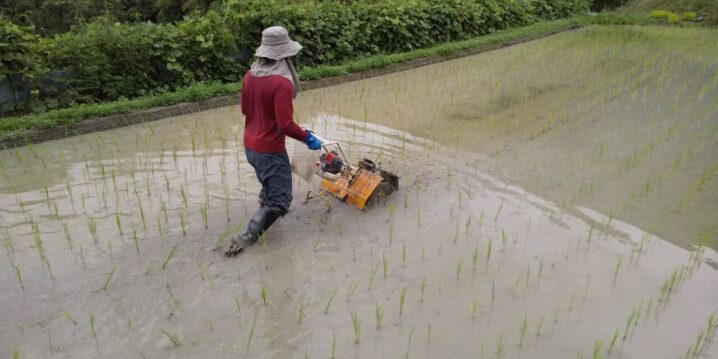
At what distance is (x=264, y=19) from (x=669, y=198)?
6.76m

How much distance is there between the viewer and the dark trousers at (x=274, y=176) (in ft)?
12.6

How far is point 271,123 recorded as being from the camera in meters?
3.73

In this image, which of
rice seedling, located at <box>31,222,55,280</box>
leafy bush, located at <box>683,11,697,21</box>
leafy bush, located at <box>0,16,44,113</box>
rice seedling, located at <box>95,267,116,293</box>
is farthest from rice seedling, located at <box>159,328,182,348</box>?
leafy bush, located at <box>683,11,697,21</box>

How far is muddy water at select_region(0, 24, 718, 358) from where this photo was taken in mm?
2988

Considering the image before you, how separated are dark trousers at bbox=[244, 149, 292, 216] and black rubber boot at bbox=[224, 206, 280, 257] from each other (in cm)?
6

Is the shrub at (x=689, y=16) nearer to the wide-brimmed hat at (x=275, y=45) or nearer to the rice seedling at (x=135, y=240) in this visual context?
the wide-brimmed hat at (x=275, y=45)

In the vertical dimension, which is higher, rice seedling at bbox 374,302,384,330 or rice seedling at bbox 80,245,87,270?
rice seedling at bbox 374,302,384,330

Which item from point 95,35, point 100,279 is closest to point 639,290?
point 100,279

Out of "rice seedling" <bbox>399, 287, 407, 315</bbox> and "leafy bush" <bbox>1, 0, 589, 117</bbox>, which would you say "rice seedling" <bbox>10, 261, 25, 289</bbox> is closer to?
"rice seedling" <bbox>399, 287, 407, 315</bbox>

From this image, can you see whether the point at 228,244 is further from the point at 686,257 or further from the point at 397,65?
the point at 397,65

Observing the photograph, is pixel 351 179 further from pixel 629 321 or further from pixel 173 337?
pixel 629 321

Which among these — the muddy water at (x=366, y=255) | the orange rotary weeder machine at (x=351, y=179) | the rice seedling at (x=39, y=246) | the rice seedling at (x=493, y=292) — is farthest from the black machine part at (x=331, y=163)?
the rice seedling at (x=39, y=246)

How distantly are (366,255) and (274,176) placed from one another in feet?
3.03

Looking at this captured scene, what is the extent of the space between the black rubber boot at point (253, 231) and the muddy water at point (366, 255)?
81mm
